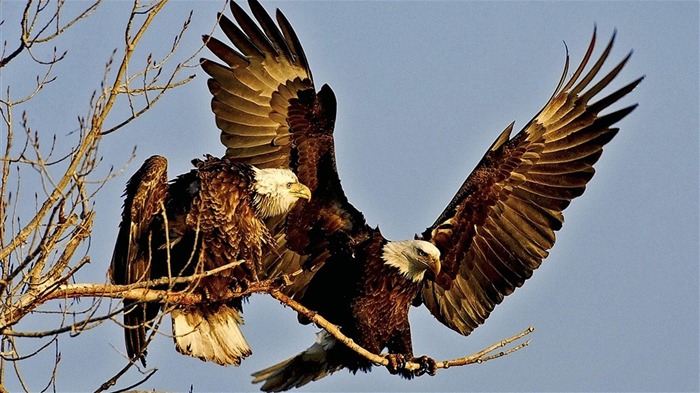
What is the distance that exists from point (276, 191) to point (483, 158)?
69.5 inches

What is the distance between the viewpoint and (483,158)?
7762mm

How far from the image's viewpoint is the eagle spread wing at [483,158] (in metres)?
7.68

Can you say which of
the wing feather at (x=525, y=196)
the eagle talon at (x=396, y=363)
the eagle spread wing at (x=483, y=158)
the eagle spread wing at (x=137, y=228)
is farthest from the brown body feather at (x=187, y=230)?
the wing feather at (x=525, y=196)

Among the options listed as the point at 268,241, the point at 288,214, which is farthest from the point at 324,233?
the point at 268,241

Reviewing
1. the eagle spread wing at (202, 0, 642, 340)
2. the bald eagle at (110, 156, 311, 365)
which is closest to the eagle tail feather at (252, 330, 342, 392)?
the eagle spread wing at (202, 0, 642, 340)

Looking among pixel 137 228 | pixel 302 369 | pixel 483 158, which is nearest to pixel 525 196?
pixel 483 158

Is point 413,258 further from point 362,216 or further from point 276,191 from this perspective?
point 276,191

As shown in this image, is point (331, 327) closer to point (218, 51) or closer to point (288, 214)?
point (288, 214)

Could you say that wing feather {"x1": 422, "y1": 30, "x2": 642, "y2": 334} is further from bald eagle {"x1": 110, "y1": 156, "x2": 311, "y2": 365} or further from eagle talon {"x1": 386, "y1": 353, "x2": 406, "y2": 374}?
bald eagle {"x1": 110, "y1": 156, "x2": 311, "y2": 365}

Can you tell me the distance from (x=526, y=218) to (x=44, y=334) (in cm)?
440

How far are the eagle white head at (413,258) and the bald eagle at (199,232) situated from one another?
3.23 ft

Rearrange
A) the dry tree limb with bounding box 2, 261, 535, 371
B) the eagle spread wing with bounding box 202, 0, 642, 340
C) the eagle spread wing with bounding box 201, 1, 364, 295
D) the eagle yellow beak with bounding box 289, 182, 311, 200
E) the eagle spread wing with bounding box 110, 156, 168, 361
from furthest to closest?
the eagle spread wing with bounding box 202, 0, 642, 340 < the eagle spread wing with bounding box 201, 1, 364, 295 < the eagle yellow beak with bounding box 289, 182, 311, 200 < the eagle spread wing with bounding box 110, 156, 168, 361 < the dry tree limb with bounding box 2, 261, 535, 371

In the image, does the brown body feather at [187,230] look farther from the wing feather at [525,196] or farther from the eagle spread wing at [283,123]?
the wing feather at [525,196]

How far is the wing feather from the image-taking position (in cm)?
778
